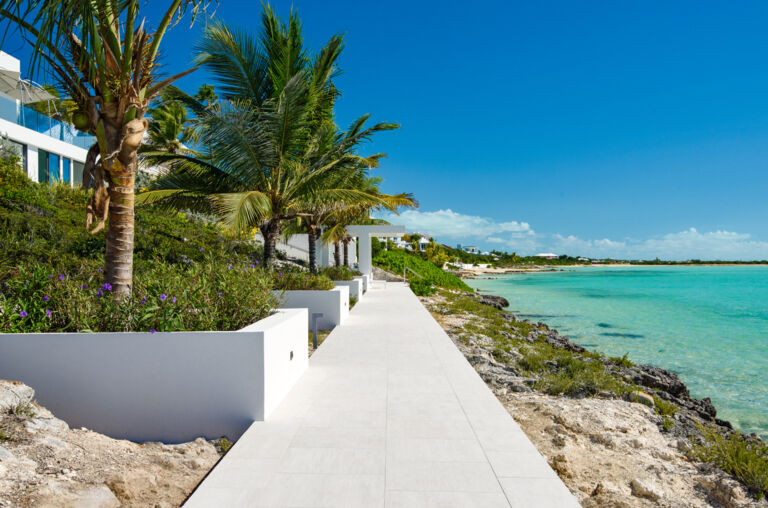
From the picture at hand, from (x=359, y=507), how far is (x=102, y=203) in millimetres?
4366

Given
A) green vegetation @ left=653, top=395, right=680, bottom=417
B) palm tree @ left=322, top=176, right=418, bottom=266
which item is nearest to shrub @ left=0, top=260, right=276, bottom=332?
green vegetation @ left=653, top=395, right=680, bottom=417

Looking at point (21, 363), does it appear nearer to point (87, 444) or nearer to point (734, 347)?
point (87, 444)

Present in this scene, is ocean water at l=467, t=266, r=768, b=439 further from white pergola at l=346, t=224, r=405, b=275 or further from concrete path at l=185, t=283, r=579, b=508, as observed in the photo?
white pergola at l=346, t=224, r=405, b=275

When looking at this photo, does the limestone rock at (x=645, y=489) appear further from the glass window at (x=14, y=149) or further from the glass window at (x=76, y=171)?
the glass window at (x=76, y=171)

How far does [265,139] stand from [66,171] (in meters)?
15.4

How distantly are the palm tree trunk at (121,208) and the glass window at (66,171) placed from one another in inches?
707

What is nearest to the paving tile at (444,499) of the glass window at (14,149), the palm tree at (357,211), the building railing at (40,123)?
the palm tree at (357,211)

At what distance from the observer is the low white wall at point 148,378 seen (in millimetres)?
3752

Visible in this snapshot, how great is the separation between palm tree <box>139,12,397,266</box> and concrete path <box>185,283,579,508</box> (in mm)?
4759

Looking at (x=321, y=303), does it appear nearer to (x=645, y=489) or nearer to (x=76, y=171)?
(x=645, y=489)

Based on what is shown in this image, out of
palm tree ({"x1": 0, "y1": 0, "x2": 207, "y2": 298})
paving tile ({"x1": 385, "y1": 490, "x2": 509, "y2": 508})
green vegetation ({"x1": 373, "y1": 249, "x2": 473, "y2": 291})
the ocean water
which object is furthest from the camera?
green vegetation ({"x1": 373, "y1": 249, "x2": 473, "y2": 291})

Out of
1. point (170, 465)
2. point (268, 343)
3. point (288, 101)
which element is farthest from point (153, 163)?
point (170, 465)

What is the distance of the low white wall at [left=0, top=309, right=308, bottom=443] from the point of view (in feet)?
12.3

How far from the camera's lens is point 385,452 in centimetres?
323
